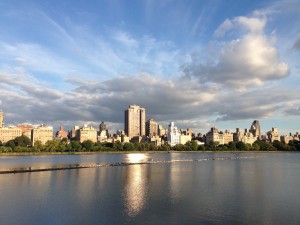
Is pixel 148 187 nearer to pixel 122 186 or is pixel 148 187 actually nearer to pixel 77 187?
pixel 122 186

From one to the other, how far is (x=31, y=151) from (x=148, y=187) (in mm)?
159422

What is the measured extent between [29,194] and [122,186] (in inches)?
535

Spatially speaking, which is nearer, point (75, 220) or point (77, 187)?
point (75, 220)

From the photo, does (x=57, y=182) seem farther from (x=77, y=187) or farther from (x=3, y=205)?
(x=3, y=205)

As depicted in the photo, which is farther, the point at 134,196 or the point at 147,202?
the point at 134,196

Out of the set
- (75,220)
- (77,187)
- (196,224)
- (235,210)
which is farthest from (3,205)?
(235,210)

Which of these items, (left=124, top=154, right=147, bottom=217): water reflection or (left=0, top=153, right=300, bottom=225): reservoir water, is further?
(left=124, top=154, right=147, bottom=217): water reflection

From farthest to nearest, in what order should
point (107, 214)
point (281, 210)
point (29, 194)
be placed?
point (29, 194), point (281, 210), point (107, 214)

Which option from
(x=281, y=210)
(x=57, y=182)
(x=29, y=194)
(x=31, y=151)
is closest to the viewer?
(x=281, y=210)

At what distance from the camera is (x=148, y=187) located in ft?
164

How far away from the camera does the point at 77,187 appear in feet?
162

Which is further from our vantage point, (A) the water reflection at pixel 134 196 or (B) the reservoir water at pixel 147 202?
(A) the water reflection at pixel 134 196

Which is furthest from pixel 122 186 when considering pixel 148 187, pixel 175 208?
pixel 175 208

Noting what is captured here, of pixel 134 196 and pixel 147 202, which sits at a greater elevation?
pixel 134 196
